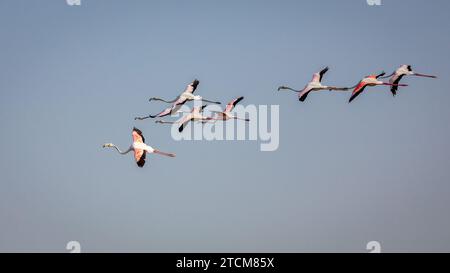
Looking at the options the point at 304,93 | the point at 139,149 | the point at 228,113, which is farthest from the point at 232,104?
the point at 139,149

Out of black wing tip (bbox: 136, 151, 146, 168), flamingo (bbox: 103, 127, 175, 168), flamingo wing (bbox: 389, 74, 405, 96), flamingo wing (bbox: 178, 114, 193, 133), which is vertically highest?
flamingo wing (bbox: 389, 74, 405, 96)

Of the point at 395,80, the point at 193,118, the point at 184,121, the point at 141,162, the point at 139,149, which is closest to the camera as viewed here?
the point at 141,162

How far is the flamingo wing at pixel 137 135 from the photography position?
170 ft

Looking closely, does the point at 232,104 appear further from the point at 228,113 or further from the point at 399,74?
the point at 399,74

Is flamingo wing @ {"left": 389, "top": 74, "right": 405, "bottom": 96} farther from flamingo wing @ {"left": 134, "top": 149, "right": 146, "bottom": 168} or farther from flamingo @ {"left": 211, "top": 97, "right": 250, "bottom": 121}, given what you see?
flamingo wing @ {"left": 134, "top": 149, "right": 146, "bottom": 168}

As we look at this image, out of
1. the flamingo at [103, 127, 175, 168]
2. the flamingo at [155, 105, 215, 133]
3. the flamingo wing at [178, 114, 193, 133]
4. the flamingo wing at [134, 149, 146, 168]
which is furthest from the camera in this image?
the flamingo at [155, 105, 215, 133]

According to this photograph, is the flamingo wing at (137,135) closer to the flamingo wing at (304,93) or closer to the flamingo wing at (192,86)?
the flamingo wing at (192,86)

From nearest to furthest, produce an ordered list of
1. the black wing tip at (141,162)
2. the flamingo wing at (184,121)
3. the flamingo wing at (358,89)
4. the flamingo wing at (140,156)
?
the black wing tip at (141,162)
the flamingo wing at (140,156)
the flamingo wing at (358,89)
the flamingo wing at (184,121)

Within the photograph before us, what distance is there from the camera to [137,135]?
52000 mm

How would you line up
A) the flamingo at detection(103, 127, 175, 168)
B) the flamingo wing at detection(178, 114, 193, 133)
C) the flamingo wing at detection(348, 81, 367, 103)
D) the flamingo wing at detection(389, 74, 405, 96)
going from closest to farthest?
the flamingo at detection(103, 127, 175, 168) < the flamingo wing at detection(348, 81, 367, 103) < the flamingo wing at detection(178, 114, 193, 133) < the flamingo wing at detection(389, 74, 405, 96)

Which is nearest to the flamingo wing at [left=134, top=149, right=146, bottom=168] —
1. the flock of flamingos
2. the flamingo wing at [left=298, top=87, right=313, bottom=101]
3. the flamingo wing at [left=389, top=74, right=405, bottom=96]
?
the flock of flamingos

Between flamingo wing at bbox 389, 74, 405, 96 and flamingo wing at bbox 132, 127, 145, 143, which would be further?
flamingo wing at bbox 389, 74, 405, 96

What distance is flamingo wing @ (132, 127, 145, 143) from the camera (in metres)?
51.8

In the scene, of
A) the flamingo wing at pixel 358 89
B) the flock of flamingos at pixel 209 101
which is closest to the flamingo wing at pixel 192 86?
the flock of flamingos at pixel 209 101
